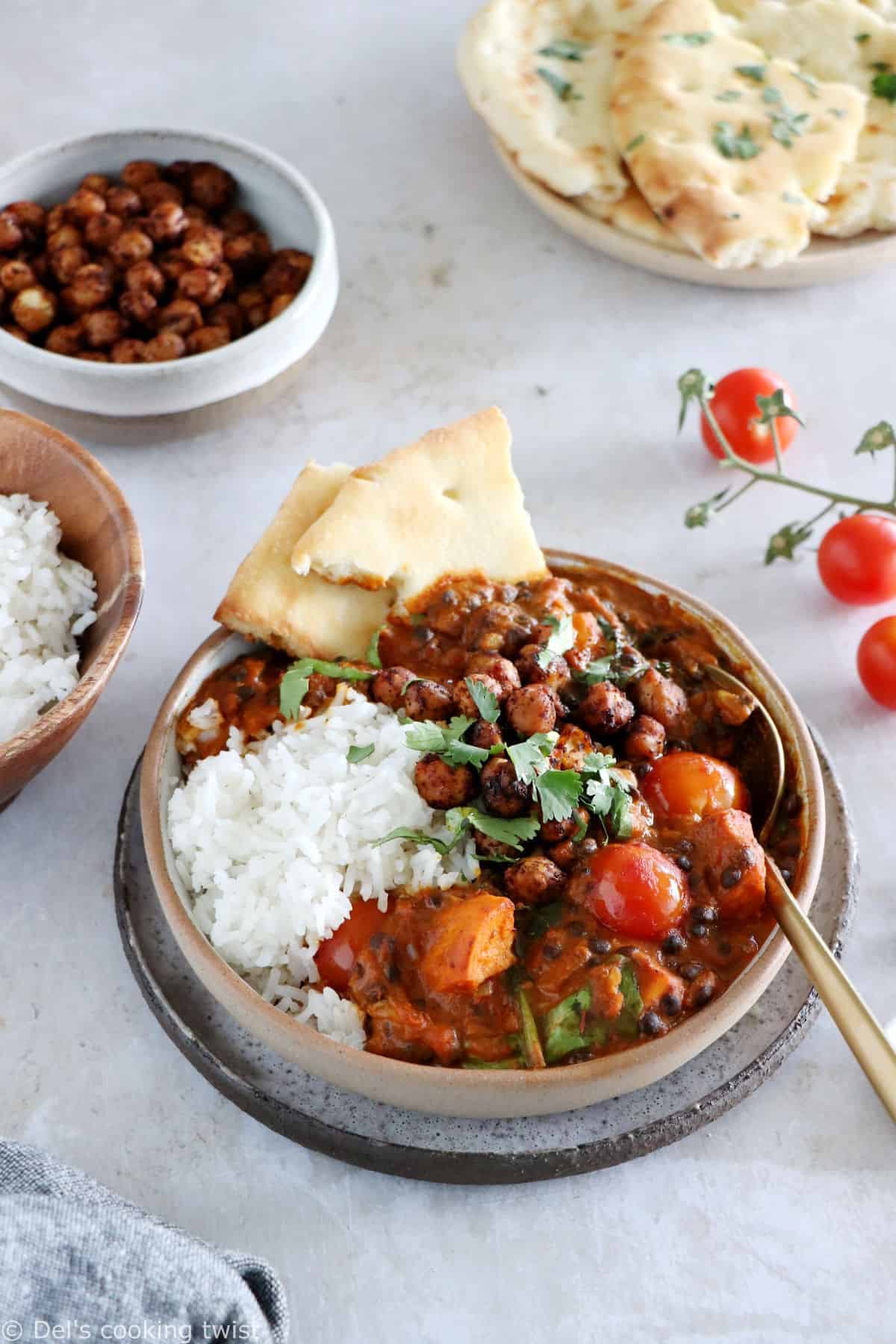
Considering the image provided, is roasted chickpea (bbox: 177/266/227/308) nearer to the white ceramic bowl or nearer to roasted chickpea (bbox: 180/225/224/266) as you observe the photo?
roasted chickpea (bbox: 180/225/224/266)

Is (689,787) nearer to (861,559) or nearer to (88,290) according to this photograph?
(861,559)

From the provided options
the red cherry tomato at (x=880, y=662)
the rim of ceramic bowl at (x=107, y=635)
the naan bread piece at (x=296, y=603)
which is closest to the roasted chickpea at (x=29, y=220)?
the rim of ceramic bowl at (x=107, y=635)

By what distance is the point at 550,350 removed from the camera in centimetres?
375

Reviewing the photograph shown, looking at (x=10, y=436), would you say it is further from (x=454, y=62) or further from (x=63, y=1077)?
(x=454, y=62)

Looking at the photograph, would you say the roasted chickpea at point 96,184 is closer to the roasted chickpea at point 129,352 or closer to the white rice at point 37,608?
the roasted chickpea at point 129,352

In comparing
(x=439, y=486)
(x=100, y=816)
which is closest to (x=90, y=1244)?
(x=100, y=816)

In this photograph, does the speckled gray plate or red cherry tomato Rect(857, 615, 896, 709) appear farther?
red cherry tomato Rect(857, 615, 896, 709)

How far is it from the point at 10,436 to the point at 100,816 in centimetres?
86

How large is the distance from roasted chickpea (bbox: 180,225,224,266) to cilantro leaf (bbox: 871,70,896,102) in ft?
6.52

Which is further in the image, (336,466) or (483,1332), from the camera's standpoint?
(336,466)

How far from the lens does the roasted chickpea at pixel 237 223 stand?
354 cm

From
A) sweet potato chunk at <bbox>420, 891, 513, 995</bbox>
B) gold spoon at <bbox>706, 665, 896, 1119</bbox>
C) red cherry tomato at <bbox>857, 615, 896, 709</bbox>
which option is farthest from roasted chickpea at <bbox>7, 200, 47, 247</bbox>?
red cherry tomato at <bbox>857, 615, 896, 709</bbox>

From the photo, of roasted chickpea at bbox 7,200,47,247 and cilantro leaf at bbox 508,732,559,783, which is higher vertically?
cilantro leaf at bbox 508,732,559,783

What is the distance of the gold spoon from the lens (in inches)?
79.0
